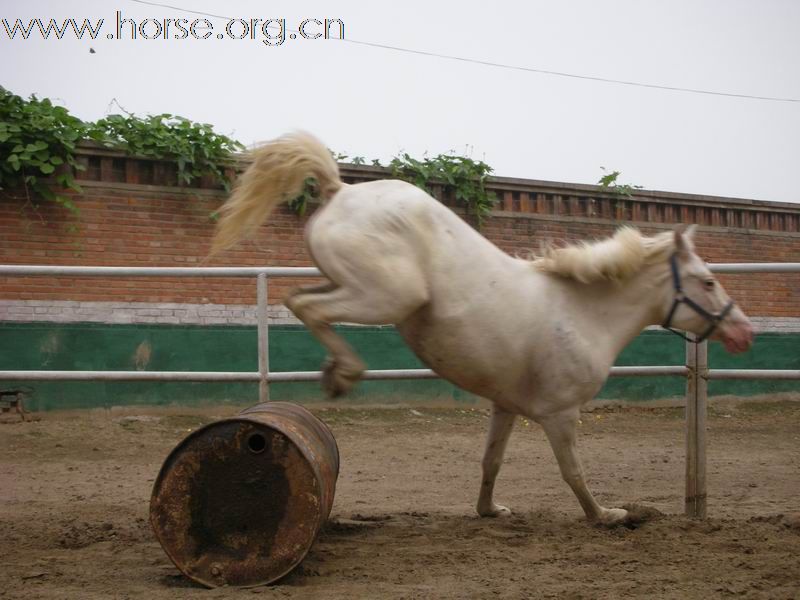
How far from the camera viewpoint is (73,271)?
511 cm

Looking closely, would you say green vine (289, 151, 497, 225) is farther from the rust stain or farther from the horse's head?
the horse's head

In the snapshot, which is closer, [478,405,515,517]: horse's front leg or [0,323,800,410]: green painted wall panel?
[478,405,515,517]: horse's front leg

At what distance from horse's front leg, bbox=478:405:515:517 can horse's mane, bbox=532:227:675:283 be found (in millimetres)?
896

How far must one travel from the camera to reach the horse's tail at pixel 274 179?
4066 mm

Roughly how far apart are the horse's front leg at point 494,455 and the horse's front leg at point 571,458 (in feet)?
1.11

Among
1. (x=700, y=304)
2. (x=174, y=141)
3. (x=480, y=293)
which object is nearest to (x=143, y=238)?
(x=174, y=141)

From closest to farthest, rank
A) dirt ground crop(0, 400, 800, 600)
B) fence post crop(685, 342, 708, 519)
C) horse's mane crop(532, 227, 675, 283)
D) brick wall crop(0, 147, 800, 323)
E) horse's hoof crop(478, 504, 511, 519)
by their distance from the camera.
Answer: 1. dirt ground crop(0, 400, 800, 600)
2. horse's mane crop(532, 227, 675, 283)
3. horse's hoof crop(478, 504, 511, 519)
4. fence post crop(685, 342, 708, 519)
5. brick wall crop(0, 147, 800, 323)

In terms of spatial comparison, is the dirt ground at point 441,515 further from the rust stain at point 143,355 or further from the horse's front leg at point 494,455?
the rust stain at point 143,355

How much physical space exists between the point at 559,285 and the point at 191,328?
5065mm

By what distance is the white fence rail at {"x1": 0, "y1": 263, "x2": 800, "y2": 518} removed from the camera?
189 inches

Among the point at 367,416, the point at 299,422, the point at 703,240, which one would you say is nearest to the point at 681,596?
the point at 299,422

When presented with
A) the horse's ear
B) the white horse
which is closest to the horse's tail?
the white horse

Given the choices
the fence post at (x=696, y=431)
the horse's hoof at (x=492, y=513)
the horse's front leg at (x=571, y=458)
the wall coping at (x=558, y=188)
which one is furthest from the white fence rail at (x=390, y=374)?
the wall coping at (x=558, y=188)

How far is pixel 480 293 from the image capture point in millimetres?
3986
